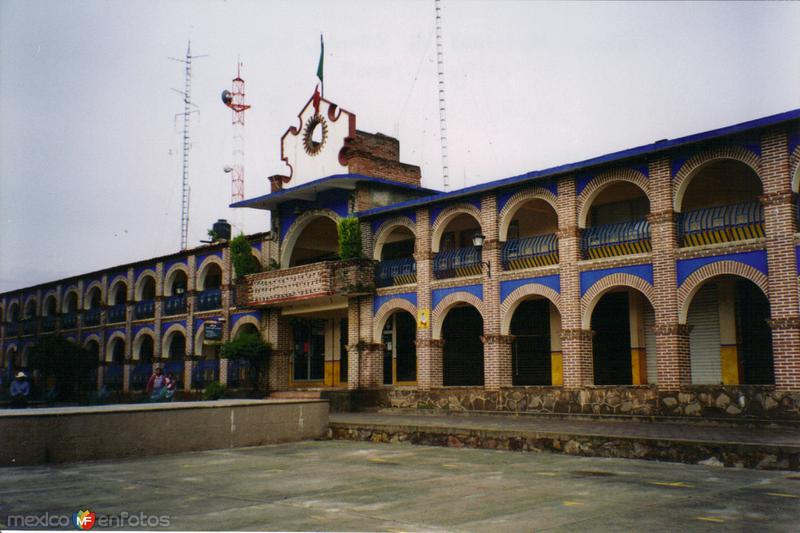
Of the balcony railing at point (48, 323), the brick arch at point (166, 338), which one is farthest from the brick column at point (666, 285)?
the balcony railing at point (48, 323)

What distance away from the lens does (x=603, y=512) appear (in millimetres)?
7906

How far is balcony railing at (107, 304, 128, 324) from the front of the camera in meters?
37.2

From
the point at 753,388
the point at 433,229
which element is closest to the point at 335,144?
the point at 433,229

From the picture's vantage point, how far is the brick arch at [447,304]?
21.7 m

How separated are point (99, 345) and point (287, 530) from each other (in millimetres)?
34581

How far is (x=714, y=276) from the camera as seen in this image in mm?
16578

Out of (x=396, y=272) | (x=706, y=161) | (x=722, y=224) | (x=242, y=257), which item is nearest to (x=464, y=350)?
(x=396, y=272)

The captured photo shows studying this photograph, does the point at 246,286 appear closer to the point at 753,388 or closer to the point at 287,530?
the point at 753,388

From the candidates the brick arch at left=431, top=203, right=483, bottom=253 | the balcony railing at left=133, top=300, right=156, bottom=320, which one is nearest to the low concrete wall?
the brick arch at left=431, top=203, right=483, bottom=253

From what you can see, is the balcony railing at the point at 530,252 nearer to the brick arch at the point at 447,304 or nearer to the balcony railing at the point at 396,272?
the brick arch at the point at 447,304

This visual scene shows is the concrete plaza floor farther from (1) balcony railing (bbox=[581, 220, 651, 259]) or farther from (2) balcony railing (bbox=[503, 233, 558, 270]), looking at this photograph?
(2) balcony railing (bbox=[503, 233, 558, 270])

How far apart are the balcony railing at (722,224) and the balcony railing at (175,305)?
22.5m

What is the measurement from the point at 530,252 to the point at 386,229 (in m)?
5.51

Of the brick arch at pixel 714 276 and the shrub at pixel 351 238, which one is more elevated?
the shrub at pixel 351 238
